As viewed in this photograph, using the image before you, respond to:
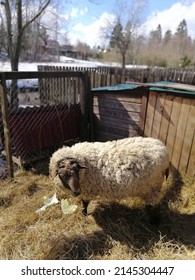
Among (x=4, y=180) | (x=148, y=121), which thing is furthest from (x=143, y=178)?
(x=4, y=180)

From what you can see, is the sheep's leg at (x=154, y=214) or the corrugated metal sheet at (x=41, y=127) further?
the corrugated metal sheet at (x=41, y=127)

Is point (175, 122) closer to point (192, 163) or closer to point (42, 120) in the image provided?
point (192, 163)

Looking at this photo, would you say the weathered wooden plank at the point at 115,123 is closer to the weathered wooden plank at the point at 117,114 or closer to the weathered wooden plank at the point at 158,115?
the weathered wooden plank at the point at 117,114

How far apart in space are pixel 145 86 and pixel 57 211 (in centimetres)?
298

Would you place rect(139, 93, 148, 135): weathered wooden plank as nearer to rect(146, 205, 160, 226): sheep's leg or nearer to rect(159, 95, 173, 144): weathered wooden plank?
rect(159, 95, 173, 144): weathered wooden plank

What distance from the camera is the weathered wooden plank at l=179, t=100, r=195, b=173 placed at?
169 inches

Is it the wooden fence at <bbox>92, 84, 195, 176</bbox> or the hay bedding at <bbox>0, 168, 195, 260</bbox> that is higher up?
the wooden fence at <bbox>92, 84, 195, 176</bbox>

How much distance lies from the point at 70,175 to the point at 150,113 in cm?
257

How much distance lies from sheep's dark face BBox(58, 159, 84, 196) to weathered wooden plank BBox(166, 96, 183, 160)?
231 cm

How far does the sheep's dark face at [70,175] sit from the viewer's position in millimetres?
3004

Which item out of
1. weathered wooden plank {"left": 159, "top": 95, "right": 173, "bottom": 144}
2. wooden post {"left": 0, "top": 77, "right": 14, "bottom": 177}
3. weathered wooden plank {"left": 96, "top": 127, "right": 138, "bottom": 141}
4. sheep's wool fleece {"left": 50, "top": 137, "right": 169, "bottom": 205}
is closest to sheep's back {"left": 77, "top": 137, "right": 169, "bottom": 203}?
sheep's wool fleece {"left": 50, "top": 137, "right": 169, "bottom": 205}

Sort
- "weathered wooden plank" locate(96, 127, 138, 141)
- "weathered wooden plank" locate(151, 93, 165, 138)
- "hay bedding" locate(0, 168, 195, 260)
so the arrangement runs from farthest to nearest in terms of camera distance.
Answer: "weathered wooden plank" locate(96, 127, 138, 141)
"weathered wooden plank" locate(151, 93, 165, 138)
"hay bedding" locate(0, 168, 195, 260)

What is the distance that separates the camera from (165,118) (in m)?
4.70

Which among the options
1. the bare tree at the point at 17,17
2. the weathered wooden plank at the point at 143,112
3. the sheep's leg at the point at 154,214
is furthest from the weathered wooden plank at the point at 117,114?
the bare tree at the point at 17,17
